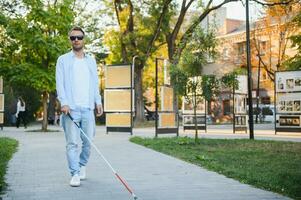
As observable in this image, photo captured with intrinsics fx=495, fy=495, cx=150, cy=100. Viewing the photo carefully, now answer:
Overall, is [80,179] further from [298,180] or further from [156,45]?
[156,45]

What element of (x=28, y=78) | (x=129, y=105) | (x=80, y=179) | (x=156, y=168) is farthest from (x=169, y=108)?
(x=80, y=179)

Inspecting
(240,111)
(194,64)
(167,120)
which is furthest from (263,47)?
(194,64)

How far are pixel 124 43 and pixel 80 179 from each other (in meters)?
29.5

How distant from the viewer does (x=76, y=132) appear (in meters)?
7.36

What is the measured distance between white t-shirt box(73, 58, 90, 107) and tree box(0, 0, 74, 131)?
15.6 m

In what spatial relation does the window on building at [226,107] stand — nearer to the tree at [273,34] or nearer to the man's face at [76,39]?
the tree at [273,34]

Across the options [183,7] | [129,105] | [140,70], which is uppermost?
[183,7]

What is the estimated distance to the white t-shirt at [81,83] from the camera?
732cm

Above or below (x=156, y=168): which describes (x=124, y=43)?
above

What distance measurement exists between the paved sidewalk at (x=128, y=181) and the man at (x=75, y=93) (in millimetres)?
535

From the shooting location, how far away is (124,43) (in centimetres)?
3669

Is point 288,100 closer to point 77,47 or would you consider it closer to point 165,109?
point 165,109

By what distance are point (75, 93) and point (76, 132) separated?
58cm

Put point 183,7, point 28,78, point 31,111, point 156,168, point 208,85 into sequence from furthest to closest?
point 31,111 < point 183,7 < point 28,78 < point 208,85 < point 156,168
